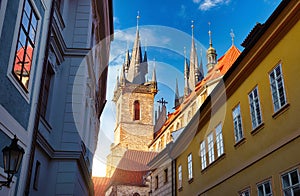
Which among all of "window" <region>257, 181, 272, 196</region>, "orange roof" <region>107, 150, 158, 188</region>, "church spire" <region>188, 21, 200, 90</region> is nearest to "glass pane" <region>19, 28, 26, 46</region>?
"window" <region>257, 181, 272, 196</region>

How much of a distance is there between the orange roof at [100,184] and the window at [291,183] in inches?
1905

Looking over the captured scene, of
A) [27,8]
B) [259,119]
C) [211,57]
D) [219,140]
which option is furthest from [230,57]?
[27,8]

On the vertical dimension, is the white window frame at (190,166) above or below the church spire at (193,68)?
below

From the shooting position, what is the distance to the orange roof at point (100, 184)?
54.4 meters

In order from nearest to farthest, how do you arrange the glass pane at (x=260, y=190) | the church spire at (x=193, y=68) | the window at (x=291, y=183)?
1. the window at (x=291, y=183)
2. the glass pane at (x=260, y=190)
3. the church spire at (x=193, y=68)

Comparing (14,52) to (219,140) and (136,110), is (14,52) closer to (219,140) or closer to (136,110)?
(219,140)

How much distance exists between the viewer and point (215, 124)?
13.7 metres

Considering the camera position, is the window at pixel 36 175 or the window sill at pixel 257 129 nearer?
the window at pixel 36 175

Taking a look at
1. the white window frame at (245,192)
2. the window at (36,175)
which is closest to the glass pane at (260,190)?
the white window frame at (245,192)

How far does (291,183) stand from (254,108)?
2.81 m

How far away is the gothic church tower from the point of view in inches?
2357

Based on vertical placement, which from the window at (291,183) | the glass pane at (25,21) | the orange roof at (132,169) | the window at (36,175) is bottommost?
the window at (291,183)

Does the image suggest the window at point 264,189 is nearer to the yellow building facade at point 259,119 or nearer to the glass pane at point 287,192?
the yellow building facade at point 259,119

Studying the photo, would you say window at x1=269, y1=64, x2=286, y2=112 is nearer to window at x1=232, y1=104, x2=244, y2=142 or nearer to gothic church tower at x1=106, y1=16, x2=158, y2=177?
window at x1=232, y1=104, x2=244, y2=142
